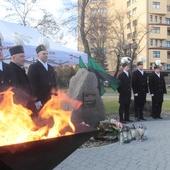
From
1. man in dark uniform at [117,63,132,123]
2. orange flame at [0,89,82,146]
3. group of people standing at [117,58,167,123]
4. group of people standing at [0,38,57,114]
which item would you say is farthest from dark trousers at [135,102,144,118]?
orange flame at [0,89,82,146]

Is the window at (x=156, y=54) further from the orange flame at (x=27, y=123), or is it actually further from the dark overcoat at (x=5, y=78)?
the orange flame at (x=27, y=123)

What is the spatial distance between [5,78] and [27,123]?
1.46 m

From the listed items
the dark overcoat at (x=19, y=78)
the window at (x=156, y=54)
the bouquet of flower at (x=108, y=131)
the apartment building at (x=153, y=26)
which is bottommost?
the bouquet of flower at (x=108, y=131)

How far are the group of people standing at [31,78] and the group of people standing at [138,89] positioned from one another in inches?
160

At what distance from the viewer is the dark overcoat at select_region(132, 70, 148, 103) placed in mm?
10141

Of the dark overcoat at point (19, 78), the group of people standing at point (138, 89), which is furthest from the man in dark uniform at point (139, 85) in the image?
the dark overcoat at point (19, 78)

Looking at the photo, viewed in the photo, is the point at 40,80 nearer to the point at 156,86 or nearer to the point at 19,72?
the point at 19,72

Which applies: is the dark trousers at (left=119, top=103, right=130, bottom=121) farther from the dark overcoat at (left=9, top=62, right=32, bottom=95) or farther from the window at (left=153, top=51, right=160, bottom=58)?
the window at (left=153, top=51, right=160, bottom=58)

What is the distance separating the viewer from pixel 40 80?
5.70 m

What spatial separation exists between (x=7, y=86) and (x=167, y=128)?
568 centimetres

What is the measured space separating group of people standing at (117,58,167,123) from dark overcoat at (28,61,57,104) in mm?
4156

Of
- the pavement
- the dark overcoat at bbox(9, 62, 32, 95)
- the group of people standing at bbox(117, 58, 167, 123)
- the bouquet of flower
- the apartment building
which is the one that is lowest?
the pavement

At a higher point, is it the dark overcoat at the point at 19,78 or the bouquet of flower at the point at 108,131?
the dark overcoat at the point at 19,78

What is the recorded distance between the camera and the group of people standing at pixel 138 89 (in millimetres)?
9594
